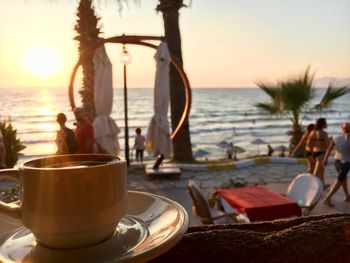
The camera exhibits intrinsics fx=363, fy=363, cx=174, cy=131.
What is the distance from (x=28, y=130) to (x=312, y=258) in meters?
36.1

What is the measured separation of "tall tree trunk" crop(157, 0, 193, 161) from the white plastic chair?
5732 millimetres

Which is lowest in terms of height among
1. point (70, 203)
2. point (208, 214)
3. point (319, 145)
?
point (208, 214)

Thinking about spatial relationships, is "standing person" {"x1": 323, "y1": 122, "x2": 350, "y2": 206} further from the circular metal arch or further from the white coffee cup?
the white coffee cup

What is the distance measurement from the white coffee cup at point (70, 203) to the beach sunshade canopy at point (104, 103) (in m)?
7.06

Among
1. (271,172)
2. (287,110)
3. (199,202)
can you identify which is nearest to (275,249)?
(199,202)

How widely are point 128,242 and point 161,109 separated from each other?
7412 mm

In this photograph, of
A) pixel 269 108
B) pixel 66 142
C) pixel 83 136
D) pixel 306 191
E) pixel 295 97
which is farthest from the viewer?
pixel 269 108

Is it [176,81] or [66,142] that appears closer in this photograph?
[66,142]

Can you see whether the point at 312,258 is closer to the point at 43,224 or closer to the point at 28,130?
the point at 43,224

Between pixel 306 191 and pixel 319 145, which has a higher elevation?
pixel 319 145

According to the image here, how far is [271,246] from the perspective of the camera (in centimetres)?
70

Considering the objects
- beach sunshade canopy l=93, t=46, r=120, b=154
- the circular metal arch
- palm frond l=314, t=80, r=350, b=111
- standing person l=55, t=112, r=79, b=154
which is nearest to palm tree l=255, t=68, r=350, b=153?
palm frond l=314, t=80, r=350, b=111

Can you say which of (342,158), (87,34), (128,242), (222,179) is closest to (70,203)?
(128,242)

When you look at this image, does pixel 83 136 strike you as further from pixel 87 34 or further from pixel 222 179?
pixel 87 34
